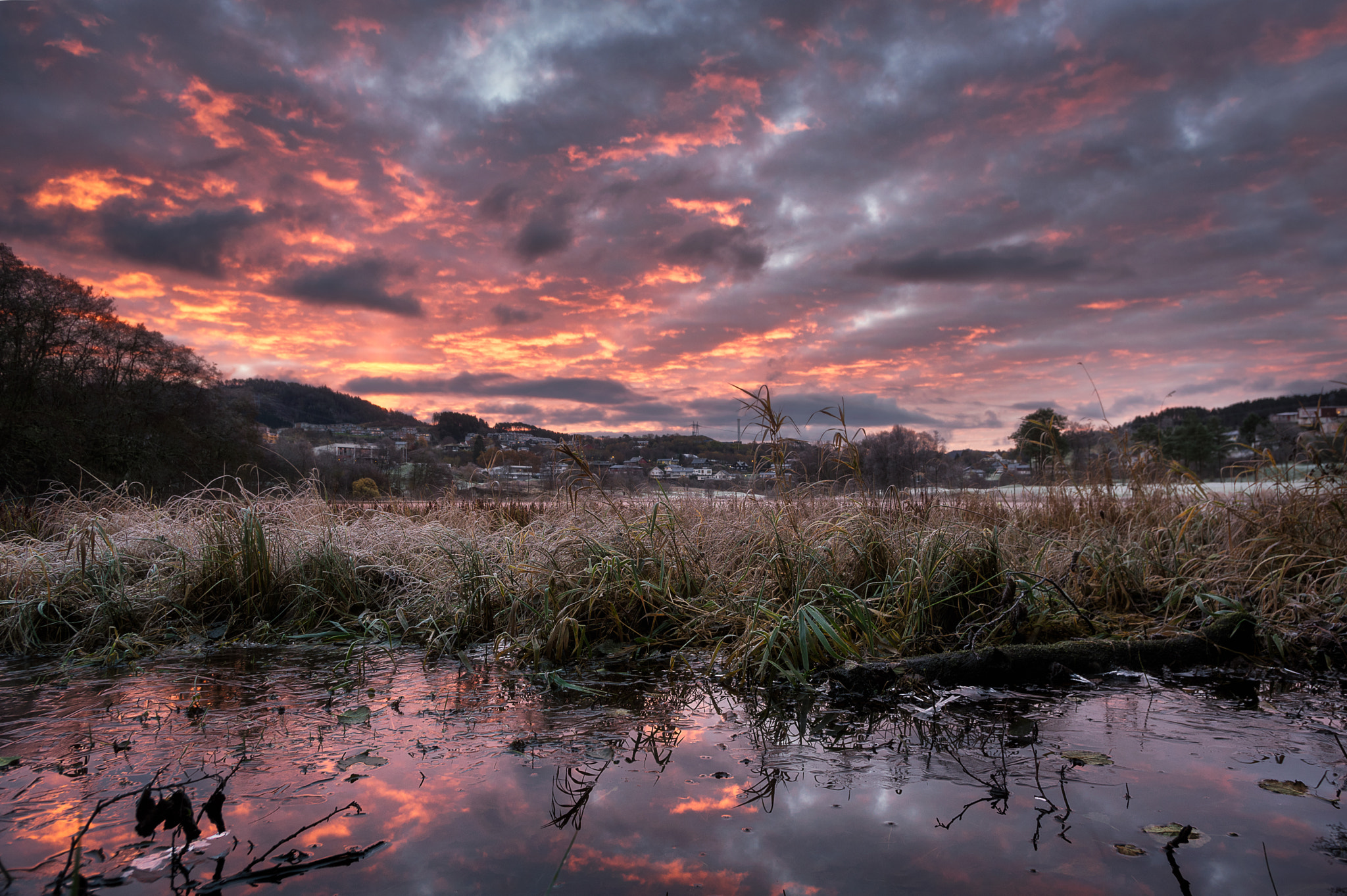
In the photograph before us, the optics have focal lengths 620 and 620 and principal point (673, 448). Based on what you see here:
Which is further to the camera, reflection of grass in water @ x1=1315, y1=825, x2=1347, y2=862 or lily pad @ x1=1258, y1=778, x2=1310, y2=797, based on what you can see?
lily pad @ x1=1258, y1=778, x2=1310, y2=797

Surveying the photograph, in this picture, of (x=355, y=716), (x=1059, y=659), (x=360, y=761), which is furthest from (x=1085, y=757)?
(x=355, y=716)

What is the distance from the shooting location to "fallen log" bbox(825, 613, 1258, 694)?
9.32 ft

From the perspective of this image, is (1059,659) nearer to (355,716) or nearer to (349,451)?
(355,716)

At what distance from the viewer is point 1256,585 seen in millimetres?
3727

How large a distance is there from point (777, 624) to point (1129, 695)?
159 cm

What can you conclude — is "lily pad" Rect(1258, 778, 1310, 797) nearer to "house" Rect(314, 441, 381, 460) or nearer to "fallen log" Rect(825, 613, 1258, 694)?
"fallen log" Rect(825, 613, 1258, 694)

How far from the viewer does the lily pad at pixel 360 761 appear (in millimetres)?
2074

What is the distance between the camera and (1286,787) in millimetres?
1862

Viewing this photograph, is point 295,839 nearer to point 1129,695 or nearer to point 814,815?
Answer: point 814,815

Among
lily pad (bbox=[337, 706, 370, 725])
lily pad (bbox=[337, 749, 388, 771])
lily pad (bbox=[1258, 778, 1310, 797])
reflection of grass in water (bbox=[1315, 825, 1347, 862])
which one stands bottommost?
lily pad (bbox=[337, 706, 370, 725])

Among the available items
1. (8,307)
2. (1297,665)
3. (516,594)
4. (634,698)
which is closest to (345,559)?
(516,594)

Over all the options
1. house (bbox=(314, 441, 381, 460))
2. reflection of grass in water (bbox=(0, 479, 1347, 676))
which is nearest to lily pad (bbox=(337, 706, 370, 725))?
reflection of grass in water (bbox=(0, 479, 1347, 676))

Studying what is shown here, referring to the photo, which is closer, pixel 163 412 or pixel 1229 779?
pixel 1229 779

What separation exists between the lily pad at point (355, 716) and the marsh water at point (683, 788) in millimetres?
24
